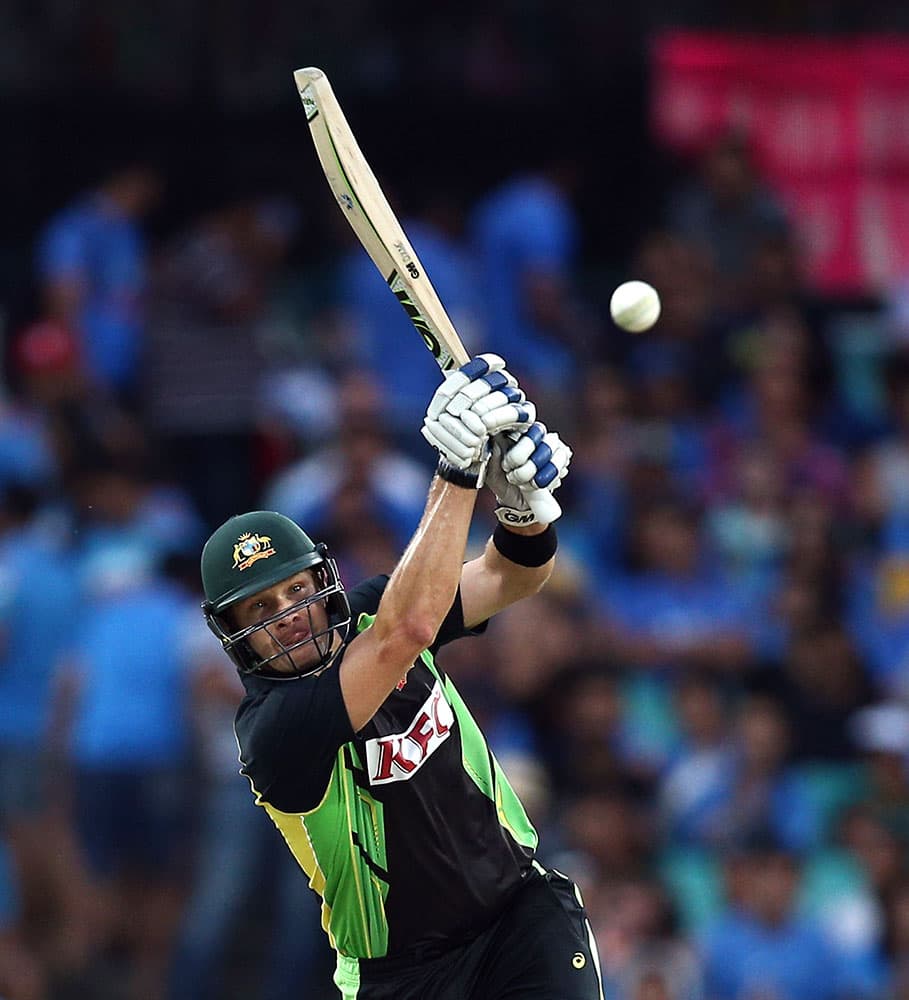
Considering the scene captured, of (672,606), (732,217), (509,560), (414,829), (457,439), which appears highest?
(457,439)

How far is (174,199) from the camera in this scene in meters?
11.3

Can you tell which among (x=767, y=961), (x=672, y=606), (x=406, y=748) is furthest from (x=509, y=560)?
(x=672, y=606)

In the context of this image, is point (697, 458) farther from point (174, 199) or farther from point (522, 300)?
point (174, 199)

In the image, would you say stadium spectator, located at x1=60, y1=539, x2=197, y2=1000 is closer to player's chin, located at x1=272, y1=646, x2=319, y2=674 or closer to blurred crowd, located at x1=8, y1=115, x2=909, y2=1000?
blurred crowd, located at x1=8, y1=115, x2=909, y2=1000

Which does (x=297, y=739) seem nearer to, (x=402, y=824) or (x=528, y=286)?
(x=402, y=824)

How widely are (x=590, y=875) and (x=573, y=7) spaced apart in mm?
6083

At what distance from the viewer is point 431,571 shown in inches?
182

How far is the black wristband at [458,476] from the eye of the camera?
4.67m

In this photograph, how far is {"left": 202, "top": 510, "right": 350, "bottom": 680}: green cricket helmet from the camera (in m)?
4.81

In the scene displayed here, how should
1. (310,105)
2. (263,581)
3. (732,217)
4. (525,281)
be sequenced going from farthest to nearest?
1. (732,217)
2. (525,281)
3. (310,105)
4. (263,581)

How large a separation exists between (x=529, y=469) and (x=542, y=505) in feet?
0.84

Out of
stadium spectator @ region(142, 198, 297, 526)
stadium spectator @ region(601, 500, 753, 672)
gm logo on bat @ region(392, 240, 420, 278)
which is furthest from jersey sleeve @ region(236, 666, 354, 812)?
stadium spectator @ region(142, 198, 297, 526)

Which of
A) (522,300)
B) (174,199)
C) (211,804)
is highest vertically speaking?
(174,199)

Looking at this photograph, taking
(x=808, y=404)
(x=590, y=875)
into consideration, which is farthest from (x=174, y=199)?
(x=590, y=875)
